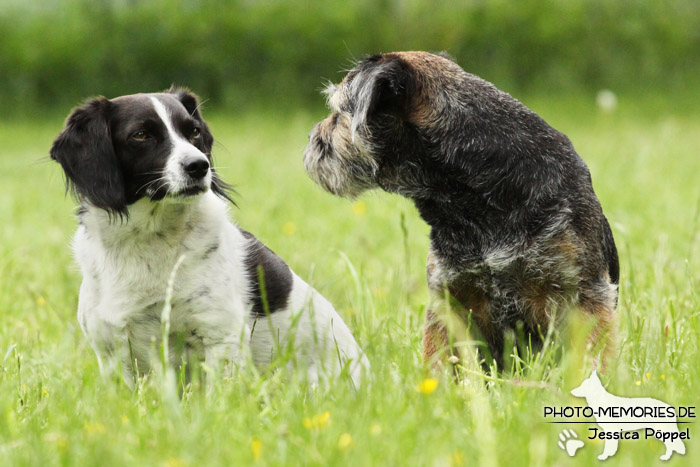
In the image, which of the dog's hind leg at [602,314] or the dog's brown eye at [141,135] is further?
the dog's brown eye at [141,135]

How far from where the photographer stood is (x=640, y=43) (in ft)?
50.5

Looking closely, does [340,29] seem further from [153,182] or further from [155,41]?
[153,182]

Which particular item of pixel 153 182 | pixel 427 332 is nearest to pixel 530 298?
pixel 427 332

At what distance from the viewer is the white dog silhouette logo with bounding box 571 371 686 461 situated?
7.34ft

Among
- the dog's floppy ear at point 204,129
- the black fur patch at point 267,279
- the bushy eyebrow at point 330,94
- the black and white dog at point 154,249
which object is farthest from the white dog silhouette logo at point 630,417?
the dog's floppy ear at point 204,129

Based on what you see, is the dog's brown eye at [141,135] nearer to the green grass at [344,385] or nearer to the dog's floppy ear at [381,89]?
the green grass at [344,385]

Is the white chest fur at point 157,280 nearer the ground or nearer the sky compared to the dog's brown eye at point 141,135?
nearer the ground

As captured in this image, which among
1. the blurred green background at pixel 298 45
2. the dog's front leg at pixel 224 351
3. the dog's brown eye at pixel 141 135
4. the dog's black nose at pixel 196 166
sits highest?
the blurred green background at pixel 298 45

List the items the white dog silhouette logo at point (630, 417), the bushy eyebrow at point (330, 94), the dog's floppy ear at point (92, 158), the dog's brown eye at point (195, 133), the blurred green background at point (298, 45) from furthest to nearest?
the blurred green background at point (298, 45)
the bushy eyebrow at point (330, 94)
the dog's brown eye at point (195, 133)
the dog's floppy ear at point (92, 158)
the white dog silhouette logo at point (630, 417)

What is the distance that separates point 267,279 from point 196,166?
2.10 feet

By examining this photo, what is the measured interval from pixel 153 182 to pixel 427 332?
51.0 inches

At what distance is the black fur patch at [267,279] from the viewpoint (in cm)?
354

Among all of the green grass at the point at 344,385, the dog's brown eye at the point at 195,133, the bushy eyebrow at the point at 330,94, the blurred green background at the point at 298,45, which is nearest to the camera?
the green grass at the point at 344,385

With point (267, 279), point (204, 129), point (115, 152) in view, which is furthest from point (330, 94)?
point (115, 152)
